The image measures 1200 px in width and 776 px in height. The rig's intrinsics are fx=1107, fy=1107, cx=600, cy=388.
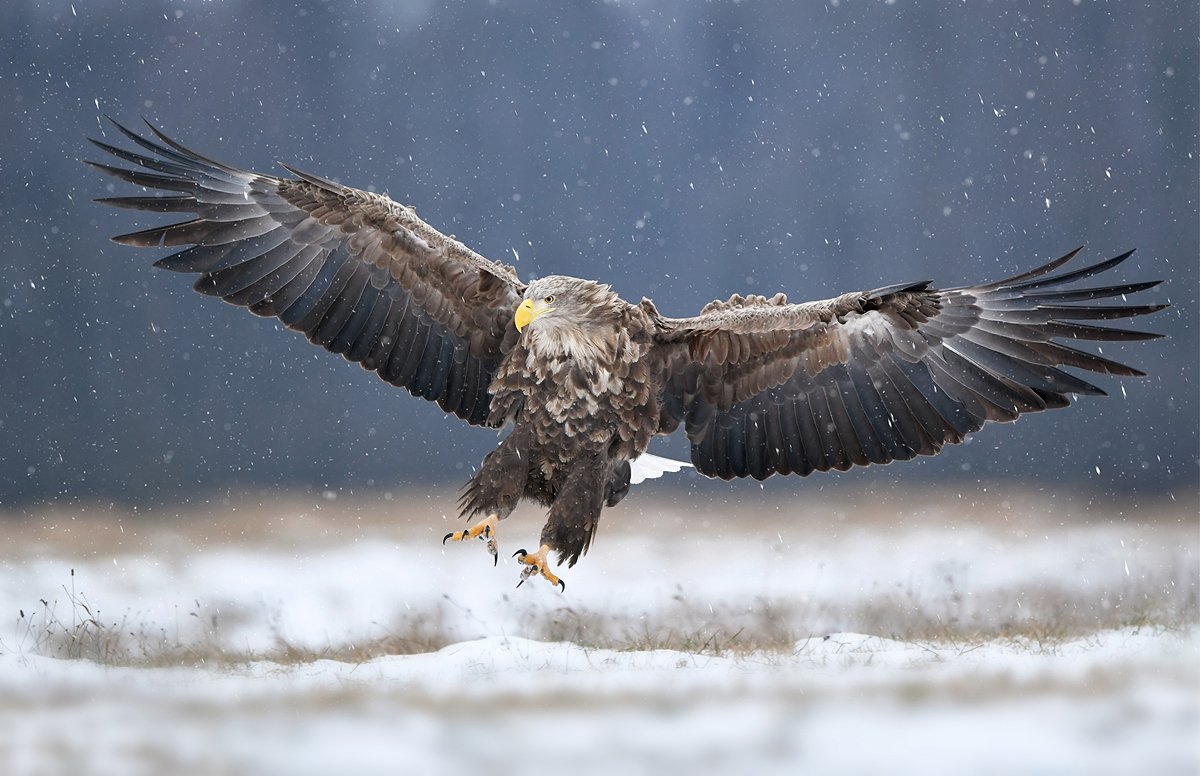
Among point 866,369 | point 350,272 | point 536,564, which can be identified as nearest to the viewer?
point 536,564

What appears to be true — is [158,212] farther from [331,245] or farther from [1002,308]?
[1002,308]

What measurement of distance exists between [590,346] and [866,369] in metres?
1.41

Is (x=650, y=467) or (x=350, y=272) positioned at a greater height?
(x=350, y=272)

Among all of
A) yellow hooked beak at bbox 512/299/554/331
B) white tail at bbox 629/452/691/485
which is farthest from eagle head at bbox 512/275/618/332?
white tail at bbox 629/452/691/485

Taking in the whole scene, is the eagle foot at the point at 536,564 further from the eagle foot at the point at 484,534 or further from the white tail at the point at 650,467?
the white tail at the point at 650,467

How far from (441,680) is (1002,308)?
10.3 ft

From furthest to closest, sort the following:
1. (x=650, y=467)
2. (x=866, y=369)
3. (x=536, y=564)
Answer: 1. (x=650, y=467)
2. (x=866, y=369)
3. (x=536, y=564)

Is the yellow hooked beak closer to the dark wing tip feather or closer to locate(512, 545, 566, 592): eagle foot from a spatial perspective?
locate(512, 545, 566, 592): eagle foot

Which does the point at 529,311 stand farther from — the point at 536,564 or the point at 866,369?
the point at 866,369

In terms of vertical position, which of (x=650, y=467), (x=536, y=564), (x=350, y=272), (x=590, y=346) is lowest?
(x=536, y=564)

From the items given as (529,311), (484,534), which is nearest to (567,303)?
(529,311)

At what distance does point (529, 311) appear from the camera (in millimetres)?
4984

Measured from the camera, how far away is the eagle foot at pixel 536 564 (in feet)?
16.2

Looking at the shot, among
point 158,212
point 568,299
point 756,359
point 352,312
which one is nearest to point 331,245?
point 352,312
